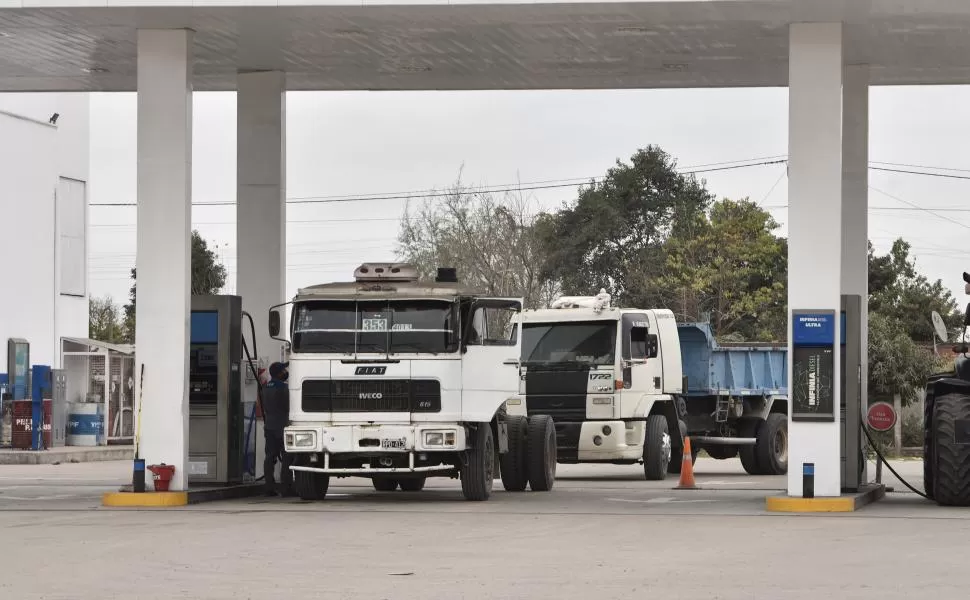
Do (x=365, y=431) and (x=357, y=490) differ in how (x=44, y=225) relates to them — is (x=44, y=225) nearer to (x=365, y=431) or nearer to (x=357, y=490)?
(x=357, y=490)

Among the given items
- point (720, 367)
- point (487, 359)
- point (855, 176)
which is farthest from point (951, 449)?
point (720, 367)

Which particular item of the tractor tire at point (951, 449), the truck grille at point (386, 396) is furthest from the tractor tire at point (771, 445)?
the truck grille at point (386, 396)

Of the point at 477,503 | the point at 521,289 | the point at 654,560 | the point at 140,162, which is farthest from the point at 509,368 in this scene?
the point at 521,289

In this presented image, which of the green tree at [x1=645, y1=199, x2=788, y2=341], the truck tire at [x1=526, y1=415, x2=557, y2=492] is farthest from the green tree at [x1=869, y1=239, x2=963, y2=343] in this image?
the truck tire at [x1=526, y1=415, x2=557, y2=492]

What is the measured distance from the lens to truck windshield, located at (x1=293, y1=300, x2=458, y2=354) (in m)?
18.7

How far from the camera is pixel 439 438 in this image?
Answer: 18375 millimetres

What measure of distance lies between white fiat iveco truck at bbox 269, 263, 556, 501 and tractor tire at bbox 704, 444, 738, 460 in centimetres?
1020

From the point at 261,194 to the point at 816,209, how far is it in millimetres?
→ 8921

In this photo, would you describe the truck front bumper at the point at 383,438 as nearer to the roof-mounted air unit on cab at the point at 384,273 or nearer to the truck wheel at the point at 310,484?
the truck wheel at the point at 310,484

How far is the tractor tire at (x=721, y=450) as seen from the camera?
2855 centimetres

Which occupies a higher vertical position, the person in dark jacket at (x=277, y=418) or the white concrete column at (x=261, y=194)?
the white concrete column at (x=261, y=194)

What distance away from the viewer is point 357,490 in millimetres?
23000

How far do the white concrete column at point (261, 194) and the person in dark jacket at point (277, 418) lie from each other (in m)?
2.46

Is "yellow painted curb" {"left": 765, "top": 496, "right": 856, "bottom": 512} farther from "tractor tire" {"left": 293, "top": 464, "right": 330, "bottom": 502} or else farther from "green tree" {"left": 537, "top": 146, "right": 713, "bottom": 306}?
"green tree" {"left": 537, "top": 146, "right": 713, "bottom": 306}
